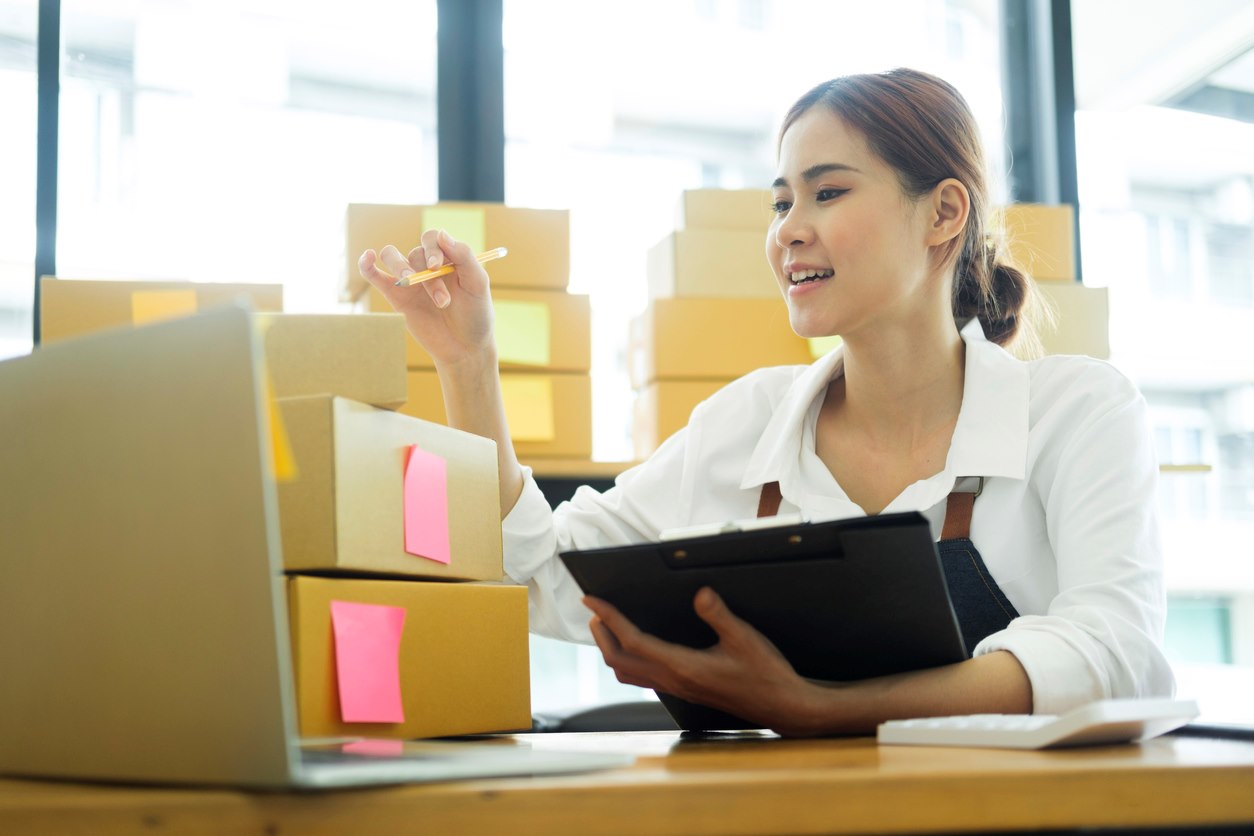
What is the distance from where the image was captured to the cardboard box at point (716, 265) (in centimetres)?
219

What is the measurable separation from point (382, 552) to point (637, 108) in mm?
1912

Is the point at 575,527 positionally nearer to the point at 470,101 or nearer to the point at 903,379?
the point at 903,379

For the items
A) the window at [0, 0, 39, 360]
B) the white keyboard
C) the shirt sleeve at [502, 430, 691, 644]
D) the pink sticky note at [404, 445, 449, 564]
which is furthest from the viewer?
the window at [0, 0, 39, 360]

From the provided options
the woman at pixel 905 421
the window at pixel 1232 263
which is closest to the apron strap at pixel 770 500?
the woman at pixel 905 421

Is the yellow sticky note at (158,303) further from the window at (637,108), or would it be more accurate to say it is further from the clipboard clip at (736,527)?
the clipboard clip at (736,527)

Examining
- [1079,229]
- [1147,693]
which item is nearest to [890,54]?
[1079,229]

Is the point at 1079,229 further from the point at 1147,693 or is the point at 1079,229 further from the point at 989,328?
the point at 1147,693

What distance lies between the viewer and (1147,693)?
1.03 m

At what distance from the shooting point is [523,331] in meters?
2.09

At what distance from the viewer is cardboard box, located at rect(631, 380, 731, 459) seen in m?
2.11

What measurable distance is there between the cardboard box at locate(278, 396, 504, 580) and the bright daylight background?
1269 mm

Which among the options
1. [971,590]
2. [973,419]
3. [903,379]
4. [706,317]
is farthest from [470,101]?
[971,590]

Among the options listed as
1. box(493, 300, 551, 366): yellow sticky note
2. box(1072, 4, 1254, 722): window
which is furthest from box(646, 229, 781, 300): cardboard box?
box(1072, 4, 1254, 722): window

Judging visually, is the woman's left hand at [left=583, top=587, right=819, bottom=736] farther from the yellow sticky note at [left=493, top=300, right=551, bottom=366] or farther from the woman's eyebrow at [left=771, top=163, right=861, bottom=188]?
the yellow sticky note at [left=493, top=300, right=551, bottom=366]
